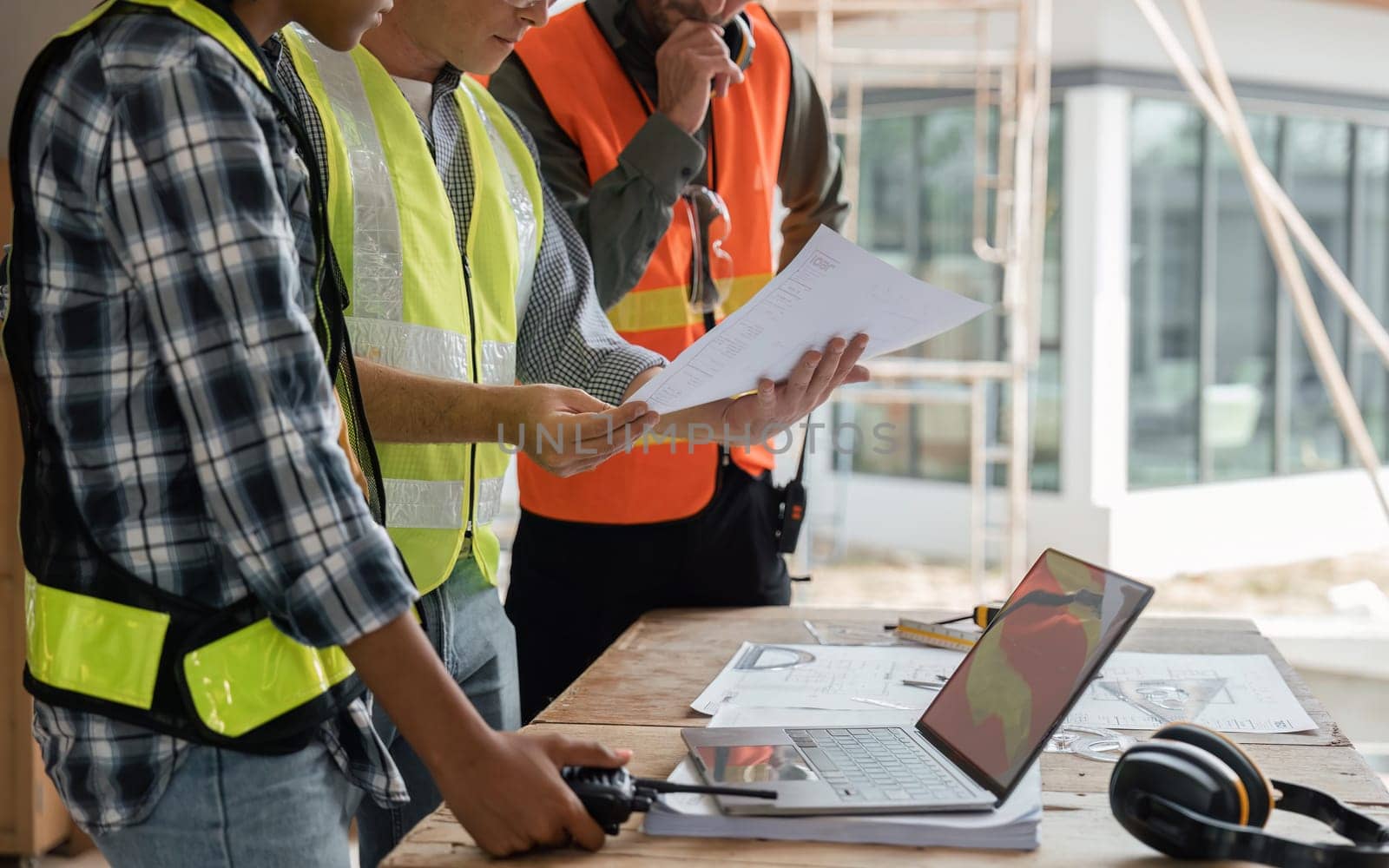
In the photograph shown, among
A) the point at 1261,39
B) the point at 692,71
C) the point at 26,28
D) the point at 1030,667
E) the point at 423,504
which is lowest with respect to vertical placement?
the point at 1030,667

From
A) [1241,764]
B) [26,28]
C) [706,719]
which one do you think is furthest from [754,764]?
[26,28]

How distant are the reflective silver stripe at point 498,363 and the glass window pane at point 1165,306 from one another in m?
6.90

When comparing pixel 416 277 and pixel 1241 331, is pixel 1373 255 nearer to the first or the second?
pixel 1241 331

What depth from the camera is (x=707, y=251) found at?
1.95 meters

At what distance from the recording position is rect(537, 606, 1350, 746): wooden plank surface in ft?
4.18

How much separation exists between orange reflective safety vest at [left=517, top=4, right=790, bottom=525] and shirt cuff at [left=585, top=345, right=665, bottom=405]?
0.31m

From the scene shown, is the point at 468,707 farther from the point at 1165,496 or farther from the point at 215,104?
the point at 1165,496

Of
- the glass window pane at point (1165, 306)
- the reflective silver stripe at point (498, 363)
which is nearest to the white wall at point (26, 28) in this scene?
the reflective silver stripe at point (498, 363)

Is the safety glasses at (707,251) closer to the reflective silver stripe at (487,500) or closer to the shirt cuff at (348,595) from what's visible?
the reflective silver stripe at (487,500)

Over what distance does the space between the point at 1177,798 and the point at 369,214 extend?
880 mm

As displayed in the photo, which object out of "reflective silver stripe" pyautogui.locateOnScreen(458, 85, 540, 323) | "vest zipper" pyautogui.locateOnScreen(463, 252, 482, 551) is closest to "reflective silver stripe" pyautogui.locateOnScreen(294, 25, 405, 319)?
"vest zipper" pyautogui.locateOnScreen(463, 252, 482, 551)

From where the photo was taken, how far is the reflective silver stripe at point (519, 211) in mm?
1510

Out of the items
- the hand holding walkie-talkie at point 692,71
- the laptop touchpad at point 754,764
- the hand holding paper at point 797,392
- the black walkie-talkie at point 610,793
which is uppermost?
the hand holding walkie-talkie at point 692,71

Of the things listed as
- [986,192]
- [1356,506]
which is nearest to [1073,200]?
[986,192]
